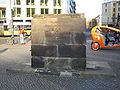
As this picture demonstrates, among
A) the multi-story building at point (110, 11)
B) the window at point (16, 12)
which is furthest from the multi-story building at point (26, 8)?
the multi-story building at point (110, 11)

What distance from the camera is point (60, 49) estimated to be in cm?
512

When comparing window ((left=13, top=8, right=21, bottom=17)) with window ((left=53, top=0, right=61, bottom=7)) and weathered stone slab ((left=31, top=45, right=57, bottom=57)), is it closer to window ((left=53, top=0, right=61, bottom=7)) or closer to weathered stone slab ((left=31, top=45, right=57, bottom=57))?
window ((left=53, top=0, right=61, bottom=7))

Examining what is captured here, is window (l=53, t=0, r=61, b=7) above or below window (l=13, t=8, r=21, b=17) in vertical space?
above

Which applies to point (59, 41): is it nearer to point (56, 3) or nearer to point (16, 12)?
point (16, 12)

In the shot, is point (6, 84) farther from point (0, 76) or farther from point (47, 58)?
point (47, 58)

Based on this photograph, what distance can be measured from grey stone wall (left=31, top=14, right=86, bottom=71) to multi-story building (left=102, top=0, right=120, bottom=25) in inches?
2766

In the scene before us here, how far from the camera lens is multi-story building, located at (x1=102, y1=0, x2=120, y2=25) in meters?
71.6

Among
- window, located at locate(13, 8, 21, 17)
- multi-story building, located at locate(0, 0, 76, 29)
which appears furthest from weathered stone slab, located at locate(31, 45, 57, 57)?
window, located at locate(13, 8, 21, 17)

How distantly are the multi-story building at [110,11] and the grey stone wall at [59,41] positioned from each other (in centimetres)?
7025

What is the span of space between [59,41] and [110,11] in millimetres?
75142

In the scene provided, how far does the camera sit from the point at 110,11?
73.6 metres

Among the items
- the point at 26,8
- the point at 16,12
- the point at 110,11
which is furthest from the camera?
the point at 110,11

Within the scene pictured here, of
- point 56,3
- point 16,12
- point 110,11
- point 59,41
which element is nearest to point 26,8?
point 16,12

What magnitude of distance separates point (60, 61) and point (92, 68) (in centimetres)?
124
